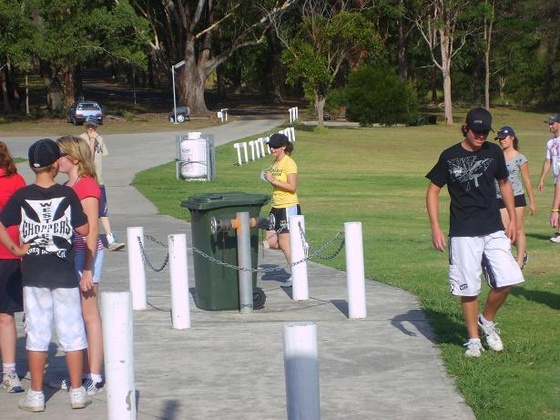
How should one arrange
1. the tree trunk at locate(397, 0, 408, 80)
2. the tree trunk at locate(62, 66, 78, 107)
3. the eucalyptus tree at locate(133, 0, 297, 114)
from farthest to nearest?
the tree trunk at locate(397, 0, 408, 80), the tree trunk at locate(62, 66, 78, 107), the eucalyptus tree at locate(133, 0, 297, 114)

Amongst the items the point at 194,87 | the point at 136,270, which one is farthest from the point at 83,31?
the point at 136,270

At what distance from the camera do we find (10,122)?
66938mm

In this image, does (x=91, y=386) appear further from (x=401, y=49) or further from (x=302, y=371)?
(x=401, y=49)

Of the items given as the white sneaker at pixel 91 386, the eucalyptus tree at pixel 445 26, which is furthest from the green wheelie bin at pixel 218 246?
the eucalyptus tree at pixel 445 26

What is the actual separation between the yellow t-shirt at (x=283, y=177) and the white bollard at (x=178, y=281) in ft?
6.85

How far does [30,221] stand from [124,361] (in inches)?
60.2

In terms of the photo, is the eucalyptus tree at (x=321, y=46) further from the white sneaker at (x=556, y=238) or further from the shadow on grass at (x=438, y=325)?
the shadow on grass at (x=438, y=325)

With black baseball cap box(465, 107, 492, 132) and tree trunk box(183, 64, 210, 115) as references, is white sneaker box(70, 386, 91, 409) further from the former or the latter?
tree trunk box(183, 64, 210, 115)

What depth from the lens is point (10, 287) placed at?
23.7 ft

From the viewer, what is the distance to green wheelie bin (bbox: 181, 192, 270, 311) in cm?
1028

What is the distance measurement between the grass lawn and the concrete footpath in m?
0.27

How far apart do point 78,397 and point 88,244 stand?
0.98m

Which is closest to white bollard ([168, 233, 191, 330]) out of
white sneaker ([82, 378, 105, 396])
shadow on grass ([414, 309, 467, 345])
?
shadow on grass ([414, 309, 467, 345])

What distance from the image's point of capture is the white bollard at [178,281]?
31.1 feet
